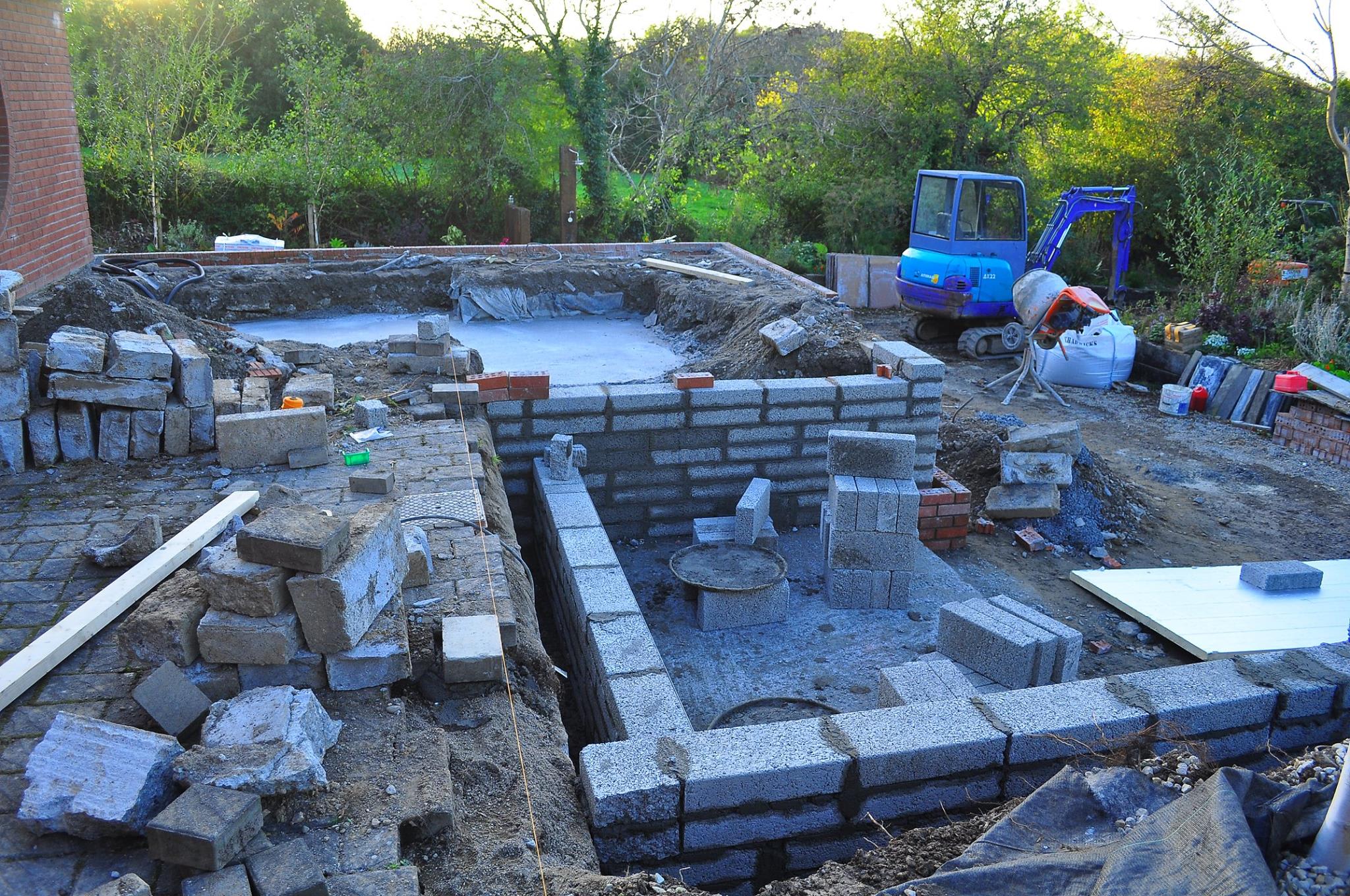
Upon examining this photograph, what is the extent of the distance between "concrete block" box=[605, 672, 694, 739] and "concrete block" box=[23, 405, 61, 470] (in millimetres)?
3647

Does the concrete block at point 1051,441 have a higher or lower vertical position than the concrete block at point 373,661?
lower

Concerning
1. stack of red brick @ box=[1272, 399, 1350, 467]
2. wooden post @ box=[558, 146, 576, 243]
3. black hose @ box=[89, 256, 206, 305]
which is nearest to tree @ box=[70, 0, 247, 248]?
black hose @ box=[89, 256, 206, 305]

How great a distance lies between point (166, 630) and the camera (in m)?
3.42

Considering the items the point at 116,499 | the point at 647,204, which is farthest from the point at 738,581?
the point at 647,204

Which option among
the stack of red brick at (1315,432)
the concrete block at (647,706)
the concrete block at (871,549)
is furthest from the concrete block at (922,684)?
the stack of red brick at (1315,432)

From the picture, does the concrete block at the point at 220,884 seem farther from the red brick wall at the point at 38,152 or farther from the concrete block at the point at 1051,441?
the red brick wall at the point at 38,152

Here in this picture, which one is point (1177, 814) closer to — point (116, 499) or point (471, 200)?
point (116, 499)

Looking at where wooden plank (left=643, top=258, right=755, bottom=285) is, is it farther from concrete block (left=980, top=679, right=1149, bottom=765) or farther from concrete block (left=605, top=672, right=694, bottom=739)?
concrete block (left=980, top=679, right=1149, bottom=765)

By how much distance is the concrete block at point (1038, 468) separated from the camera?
8008 mm

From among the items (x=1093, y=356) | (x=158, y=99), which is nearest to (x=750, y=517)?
(x=1093, y=356)

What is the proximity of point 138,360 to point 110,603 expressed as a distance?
208cm

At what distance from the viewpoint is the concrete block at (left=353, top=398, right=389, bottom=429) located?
21.0 ft

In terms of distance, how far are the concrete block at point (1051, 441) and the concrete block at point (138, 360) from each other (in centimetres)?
641

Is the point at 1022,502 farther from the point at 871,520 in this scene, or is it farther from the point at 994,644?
the point at 994,644
